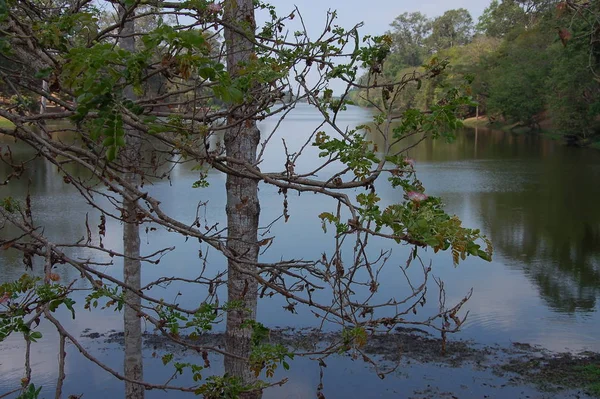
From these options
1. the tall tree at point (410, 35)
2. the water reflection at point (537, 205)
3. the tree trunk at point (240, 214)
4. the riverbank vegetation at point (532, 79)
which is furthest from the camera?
the tall tree at point (410, 35)

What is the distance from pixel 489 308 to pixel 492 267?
2.21 metres

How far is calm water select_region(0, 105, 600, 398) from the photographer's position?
893cm

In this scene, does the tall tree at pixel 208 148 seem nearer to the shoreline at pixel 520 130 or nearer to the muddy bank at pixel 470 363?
the muddy bank at pixel 470 363

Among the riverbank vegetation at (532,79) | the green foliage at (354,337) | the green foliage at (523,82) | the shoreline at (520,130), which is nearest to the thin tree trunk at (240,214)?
the green foliage at (354,337)

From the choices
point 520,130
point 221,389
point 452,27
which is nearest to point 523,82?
point 520,130

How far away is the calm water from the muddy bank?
1.18 ft

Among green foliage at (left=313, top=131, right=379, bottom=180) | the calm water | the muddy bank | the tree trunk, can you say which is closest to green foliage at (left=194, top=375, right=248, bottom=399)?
green foliage at (left=313, top=131, right=379, bottom=180)

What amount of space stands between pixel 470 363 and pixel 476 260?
4557 mm

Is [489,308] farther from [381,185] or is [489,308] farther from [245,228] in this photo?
[381,185]

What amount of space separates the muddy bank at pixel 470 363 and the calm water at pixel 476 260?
0.36 meters

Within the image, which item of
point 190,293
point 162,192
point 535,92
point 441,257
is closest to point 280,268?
point 190,293

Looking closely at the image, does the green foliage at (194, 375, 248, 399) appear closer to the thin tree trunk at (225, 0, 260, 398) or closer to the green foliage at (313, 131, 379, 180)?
the green foliage at (313, 131, 379, 180)

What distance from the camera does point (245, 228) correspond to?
15.3 feet

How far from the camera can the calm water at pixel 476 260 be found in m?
8.93
